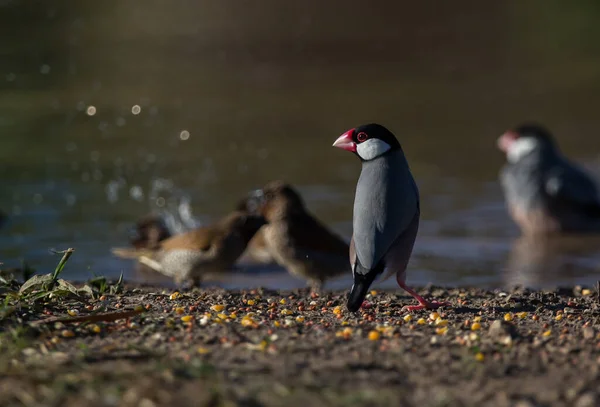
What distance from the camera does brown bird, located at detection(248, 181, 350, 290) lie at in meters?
8.38

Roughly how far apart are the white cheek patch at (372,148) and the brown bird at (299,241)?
221cm

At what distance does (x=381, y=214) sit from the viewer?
5.80m

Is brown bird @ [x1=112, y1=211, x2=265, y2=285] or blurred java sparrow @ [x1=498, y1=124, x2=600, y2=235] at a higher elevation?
Result: blurred java sparrow @ [x1=498, y1=124, x2=600, y2=235]

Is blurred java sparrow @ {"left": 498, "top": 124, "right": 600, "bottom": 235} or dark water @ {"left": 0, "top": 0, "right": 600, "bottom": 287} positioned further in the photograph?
blurred java sparrow @ {"left": 498, "top": 124, "right": 600, "bottom": 235}

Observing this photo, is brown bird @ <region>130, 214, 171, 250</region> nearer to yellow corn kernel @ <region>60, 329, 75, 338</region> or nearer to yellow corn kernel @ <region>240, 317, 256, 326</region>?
yellow corn kernel @ <region>240, 317, 256, 326</region>

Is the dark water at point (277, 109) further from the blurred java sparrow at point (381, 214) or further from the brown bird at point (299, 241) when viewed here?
the blurred java sparrow at point (381, 214)

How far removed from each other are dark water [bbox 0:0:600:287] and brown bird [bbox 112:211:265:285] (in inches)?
17.6

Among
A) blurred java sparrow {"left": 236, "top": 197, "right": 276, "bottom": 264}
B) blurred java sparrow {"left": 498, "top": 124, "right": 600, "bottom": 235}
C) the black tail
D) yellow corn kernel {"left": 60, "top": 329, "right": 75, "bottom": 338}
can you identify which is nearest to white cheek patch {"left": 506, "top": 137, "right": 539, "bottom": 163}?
blurred java sparrow {"left": 498, "top": 124, "right": 600, "bottom": 235}

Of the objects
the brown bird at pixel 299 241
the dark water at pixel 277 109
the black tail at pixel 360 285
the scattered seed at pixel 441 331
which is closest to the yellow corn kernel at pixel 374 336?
the scattered seed at pixel 441 331

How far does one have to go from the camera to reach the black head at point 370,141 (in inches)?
239

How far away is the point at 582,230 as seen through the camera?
39.3ft

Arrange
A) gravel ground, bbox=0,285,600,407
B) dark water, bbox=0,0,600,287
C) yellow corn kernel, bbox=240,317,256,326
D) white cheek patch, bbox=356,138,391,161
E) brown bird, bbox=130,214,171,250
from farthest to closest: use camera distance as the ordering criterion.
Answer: dark water, bbox=0,0,600,287
brown bird, bbox=130,214,171,250
white cheek patch, bbox=356,138,391,161
yellow corn kernel, bbox=240,317,256,326
gravel ground, bbox=0,285,600,407

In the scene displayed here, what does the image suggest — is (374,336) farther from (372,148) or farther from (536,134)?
(536,134)

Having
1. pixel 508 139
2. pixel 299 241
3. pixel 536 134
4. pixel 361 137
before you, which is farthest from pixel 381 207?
pixel 508 139
